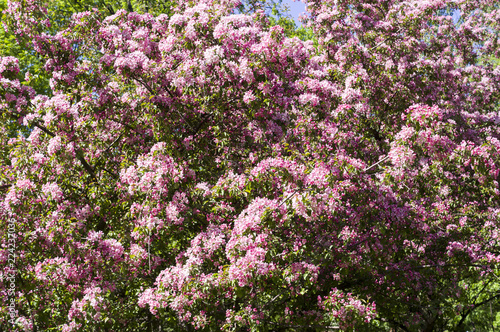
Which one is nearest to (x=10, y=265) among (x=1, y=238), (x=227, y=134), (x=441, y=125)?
(x=1, y=238)

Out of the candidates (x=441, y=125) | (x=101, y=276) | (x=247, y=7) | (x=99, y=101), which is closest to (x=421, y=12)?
(x=247, y=7)

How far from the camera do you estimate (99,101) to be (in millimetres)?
7488

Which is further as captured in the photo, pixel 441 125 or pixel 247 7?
pixel 247 7

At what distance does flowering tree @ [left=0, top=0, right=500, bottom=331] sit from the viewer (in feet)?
18.6

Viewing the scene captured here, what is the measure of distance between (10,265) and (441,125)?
732cm

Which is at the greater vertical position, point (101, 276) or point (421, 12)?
point (421, 12)

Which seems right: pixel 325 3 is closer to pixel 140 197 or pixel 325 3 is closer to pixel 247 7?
pixel 247 7

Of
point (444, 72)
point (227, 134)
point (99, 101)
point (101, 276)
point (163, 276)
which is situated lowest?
point (163, 276)

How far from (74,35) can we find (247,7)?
5763 millimetres

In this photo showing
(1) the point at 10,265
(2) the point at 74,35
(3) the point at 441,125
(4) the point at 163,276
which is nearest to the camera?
(3) the point at 441,125

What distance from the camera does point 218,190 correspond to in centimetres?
605

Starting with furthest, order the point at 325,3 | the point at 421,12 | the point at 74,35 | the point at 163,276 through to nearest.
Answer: the point at 325,3
the point at 421,12
the point at 74,35
the point at 163,276

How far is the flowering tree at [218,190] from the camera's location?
5656mm

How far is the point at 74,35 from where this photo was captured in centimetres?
826
